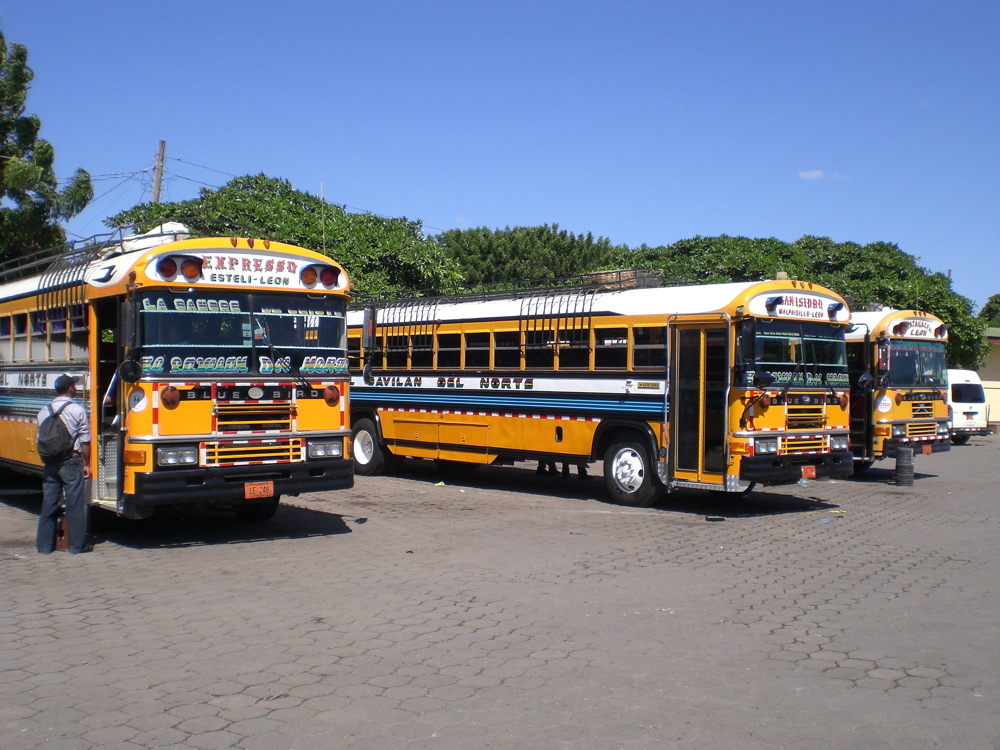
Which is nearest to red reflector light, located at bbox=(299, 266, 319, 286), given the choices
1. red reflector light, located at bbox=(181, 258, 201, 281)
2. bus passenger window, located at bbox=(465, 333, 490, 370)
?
Answer: red reflector light, located at bbox=(181, 258, 201, 281)

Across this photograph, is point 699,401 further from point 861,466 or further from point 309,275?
point 861,466

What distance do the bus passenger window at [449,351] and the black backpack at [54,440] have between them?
7438 mm

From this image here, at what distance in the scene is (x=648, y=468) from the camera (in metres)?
13.4

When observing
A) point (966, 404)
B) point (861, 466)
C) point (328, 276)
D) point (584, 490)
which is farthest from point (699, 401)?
point (966, 404)

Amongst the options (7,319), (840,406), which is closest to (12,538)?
(7,319)

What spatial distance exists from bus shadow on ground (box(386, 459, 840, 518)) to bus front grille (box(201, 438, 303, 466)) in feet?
17.5

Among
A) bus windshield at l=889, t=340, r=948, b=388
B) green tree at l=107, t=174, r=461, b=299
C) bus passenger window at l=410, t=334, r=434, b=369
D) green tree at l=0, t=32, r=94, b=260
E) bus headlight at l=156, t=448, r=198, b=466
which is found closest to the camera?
bus headlight at l=156, t=448, r=198, b=466

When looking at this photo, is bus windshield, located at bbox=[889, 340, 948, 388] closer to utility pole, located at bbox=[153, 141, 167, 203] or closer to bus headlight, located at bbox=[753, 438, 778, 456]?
bus headlight, located at bbox=[753, 438, 778, 456]

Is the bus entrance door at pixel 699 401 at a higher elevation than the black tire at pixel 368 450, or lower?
higher

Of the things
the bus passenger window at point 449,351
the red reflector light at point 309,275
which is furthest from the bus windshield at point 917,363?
the red reflector light at point 309,275

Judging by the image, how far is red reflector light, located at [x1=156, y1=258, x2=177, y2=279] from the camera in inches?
380

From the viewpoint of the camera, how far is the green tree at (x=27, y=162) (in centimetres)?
2034

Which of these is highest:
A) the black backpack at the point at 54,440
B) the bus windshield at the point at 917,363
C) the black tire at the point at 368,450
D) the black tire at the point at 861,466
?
the bus windshield at the point at 917,363

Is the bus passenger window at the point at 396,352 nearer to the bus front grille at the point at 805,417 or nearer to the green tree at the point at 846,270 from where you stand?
the bus front grille at the point at 805,417
